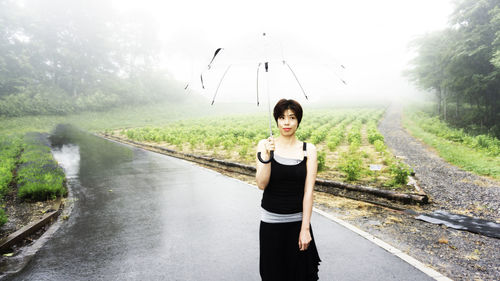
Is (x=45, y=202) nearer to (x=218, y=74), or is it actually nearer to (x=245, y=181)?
(x=245, y=181)

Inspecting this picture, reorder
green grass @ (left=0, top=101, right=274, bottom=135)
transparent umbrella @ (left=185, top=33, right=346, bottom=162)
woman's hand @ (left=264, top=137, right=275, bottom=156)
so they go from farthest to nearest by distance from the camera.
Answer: green grass @ (left=0, top=101, right=274, bottom=135) < transparent umbrella @ (left=185, top=33, right=346, bottom=162) < woman's hand @ (left=264, top=137, right=275, bottom=156)

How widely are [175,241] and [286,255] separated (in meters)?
2.65

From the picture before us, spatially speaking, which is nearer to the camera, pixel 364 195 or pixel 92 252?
pixel 92 252

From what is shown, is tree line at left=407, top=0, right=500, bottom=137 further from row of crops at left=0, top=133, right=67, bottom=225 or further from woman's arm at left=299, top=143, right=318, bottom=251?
row of crops at left=0, top=133, right=67, bottom=225

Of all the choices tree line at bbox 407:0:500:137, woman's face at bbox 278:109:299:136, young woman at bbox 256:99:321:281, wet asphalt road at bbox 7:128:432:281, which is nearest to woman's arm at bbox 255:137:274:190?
young woman at bbox 256:99:321:281

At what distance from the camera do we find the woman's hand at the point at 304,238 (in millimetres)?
2336

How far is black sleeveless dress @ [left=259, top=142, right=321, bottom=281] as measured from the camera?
2.33 meters

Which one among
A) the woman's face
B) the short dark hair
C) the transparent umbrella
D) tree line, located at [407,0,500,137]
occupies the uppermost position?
tree line, located at [407,0,500,137]

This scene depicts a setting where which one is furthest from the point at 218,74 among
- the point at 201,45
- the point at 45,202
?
the point at 201,45

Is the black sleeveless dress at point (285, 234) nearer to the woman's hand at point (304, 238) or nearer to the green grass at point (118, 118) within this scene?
the woman's hand at point (304, 238)

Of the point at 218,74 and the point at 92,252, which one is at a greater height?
the point at 218,74

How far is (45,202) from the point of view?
674cm

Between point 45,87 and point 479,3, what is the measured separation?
2164 inches

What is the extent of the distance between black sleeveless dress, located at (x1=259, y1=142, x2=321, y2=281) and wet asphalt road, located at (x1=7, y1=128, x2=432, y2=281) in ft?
3.78
